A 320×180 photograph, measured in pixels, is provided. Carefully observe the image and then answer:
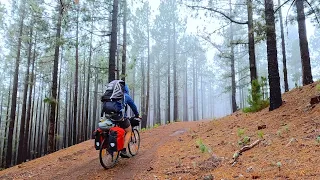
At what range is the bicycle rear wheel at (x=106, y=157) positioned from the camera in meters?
5.56

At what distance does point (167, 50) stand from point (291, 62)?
22050mm

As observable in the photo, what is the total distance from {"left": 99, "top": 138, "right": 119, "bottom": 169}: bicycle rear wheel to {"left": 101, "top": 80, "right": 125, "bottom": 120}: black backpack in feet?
2.07

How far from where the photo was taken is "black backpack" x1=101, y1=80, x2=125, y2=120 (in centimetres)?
566

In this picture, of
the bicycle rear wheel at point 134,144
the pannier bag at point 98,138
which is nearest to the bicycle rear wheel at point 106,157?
the pannier bag at point 98,138

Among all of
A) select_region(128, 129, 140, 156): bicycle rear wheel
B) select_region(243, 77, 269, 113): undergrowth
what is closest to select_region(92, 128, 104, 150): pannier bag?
select_region(128, 129, 140, 156): bicycle rear wheel

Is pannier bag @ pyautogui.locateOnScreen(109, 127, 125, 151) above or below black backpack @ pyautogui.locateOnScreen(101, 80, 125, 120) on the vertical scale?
below

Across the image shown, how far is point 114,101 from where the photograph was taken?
5.74 metres

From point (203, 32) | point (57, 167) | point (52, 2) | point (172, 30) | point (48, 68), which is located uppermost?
A: point (172, 30)

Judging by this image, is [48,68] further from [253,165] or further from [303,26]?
[253,165]

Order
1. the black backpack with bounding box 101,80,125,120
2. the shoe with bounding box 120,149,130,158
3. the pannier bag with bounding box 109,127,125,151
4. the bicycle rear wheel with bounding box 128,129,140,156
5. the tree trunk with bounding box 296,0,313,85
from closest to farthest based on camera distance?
the pannier bag with bounding box 109,127,125,151, the black backpack with bounding box 101,80,125,120, the shoe with bounding box 120,149,130,158, the bicycle rear wheel with bounding box 128,129,140,156, the tree trunk with bounding box 296,0,313,85

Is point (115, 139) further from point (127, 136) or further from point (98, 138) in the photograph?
point (127, 136)

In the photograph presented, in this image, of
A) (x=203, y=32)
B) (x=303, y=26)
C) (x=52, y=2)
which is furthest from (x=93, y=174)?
(x=52, y=2)

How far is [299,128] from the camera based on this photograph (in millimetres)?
5426

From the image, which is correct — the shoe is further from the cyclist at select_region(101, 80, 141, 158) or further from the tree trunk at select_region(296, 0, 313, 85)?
the tree trunk at select_region(296, 0, 313, 85)
